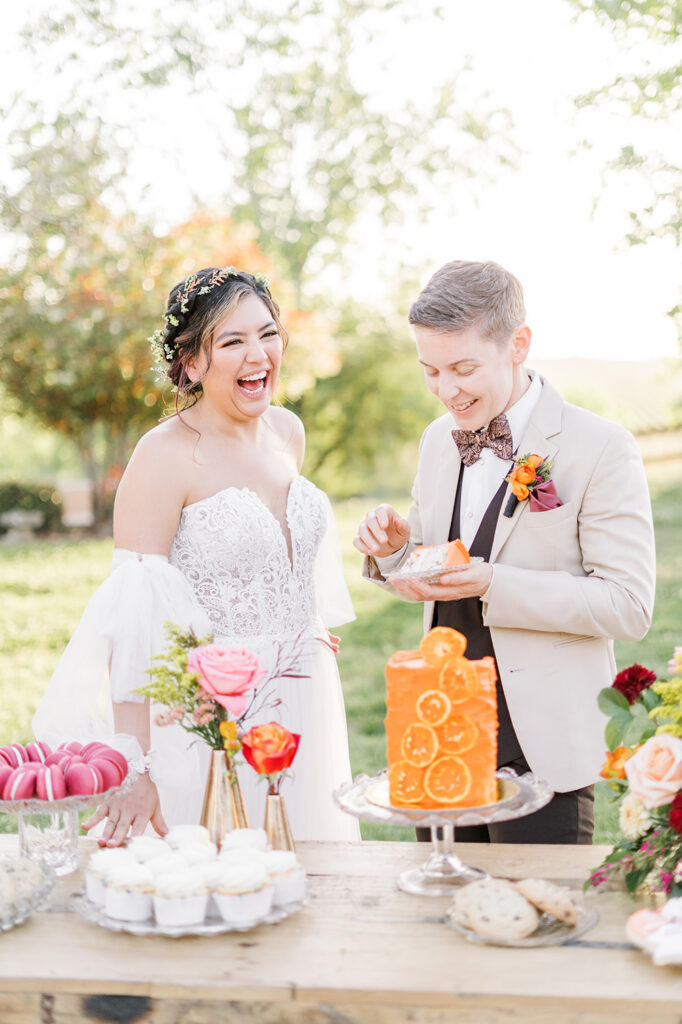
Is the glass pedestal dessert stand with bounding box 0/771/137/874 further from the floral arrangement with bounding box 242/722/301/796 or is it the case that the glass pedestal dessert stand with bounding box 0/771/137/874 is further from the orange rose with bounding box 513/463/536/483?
the orange rose with bounding box 513/463/536/483

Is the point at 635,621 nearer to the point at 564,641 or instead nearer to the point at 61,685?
the point at 564,641

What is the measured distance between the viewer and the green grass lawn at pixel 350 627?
7402 mm

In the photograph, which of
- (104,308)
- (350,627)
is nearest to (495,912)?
(350,627)

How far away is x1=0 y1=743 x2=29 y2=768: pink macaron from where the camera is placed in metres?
2.45

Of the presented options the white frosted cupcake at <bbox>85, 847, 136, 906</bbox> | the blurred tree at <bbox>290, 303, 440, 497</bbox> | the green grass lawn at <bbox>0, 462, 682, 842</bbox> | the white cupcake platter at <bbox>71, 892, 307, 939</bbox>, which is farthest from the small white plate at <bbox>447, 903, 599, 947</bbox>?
the blurred tree at <bbox>290, 303, 440, 497</bbox>

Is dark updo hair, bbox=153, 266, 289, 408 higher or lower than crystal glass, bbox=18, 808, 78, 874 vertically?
higher

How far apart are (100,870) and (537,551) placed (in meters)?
1.42

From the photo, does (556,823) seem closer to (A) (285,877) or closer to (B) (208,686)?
(A) (285,877)

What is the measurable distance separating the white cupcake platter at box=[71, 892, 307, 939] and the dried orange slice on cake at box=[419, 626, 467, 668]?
569 millimetres

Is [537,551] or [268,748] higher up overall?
[537,551]

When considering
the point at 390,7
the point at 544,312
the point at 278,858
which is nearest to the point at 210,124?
the point at 390,7

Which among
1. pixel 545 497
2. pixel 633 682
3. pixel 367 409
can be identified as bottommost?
pixel 633 682

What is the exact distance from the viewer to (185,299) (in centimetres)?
329

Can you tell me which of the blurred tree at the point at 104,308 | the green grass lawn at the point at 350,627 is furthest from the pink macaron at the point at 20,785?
the blurred tree at the point at 104,308
